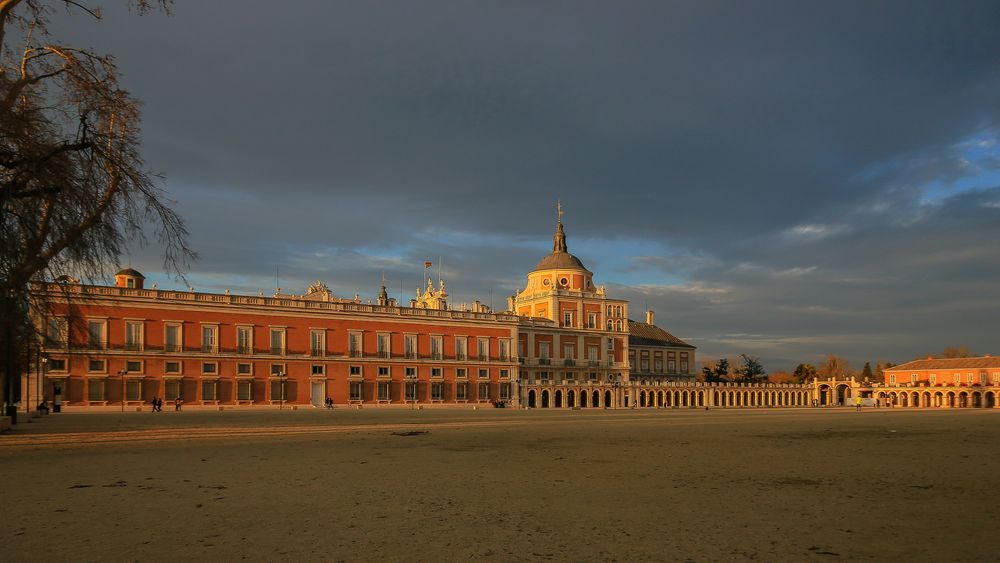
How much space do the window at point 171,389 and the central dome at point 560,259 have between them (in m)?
40.3

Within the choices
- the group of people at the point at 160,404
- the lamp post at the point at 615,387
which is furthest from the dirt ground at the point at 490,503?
the lamp post at the point at 615,387

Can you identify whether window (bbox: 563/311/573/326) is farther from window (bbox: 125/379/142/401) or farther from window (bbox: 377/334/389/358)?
window (bbox: 125/379/142/401)

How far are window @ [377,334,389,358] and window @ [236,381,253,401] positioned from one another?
1057cm

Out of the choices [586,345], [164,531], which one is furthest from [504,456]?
[586,345]

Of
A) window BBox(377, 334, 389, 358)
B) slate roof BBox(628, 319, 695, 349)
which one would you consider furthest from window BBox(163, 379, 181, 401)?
slate roof BBox(628, 319, 695, 349)

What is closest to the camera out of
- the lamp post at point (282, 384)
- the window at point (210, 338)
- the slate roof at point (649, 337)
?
the window at point (210, 338)

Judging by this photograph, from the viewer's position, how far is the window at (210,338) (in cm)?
5547

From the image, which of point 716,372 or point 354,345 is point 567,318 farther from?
point 716,372

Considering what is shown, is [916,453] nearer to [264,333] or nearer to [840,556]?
[840,556]

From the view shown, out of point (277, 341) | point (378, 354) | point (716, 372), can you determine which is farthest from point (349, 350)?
point (716, 372)

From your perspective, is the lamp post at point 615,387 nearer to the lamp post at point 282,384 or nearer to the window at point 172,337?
the lamp post at point 282,384

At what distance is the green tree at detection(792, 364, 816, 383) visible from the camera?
11775cm

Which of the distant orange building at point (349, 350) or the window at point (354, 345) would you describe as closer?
the distant orange building at point (349, 350)

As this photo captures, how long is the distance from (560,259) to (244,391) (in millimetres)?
37176
